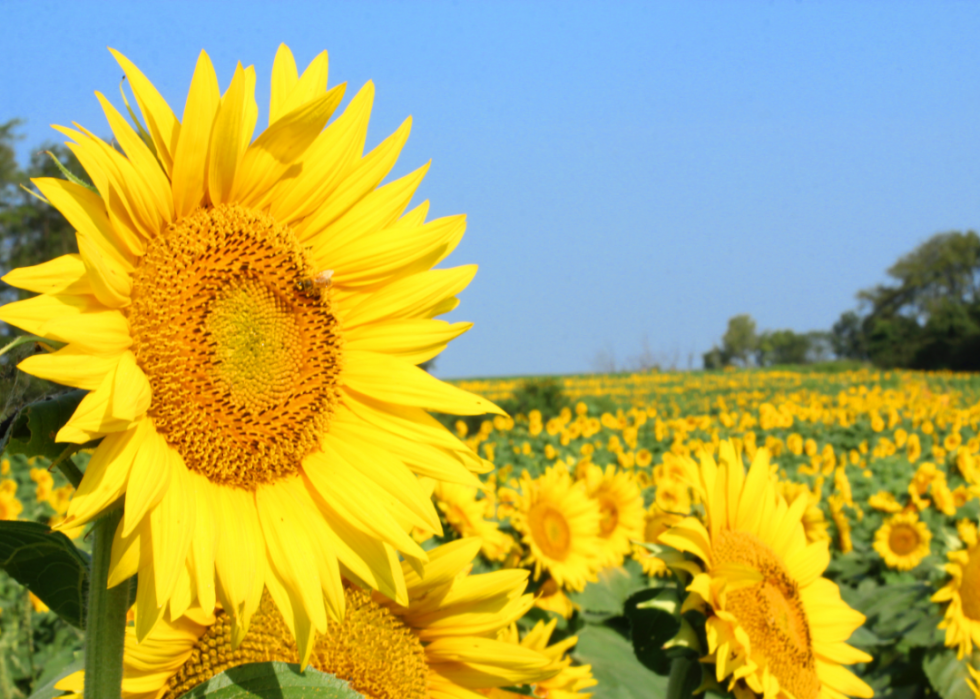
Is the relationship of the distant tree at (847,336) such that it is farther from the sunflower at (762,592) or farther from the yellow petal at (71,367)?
the yellow petal at (71,367)

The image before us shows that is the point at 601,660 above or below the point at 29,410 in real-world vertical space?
below

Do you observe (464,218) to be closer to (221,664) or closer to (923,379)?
(221,664)

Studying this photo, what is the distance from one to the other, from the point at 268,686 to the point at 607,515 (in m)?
4.62

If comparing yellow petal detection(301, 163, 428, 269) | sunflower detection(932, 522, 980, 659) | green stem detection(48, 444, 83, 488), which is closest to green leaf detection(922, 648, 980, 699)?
sunflower detection(932, 522, 980, 659)

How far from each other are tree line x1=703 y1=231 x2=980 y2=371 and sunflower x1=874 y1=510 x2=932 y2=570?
58.8 m

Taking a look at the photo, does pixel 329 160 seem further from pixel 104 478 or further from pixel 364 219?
pixel 104 478

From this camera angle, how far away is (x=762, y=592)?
2303 mm

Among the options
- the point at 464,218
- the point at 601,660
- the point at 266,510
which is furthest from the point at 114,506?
the point at 601,660

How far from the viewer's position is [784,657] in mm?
2260

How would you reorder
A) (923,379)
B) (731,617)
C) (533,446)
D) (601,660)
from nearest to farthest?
(731,617)
(601,660)
(533,446)
(923,379)

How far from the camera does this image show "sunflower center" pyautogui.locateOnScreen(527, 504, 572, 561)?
4527mm

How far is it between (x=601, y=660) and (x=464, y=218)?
3.06 m

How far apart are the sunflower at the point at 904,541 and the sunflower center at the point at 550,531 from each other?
4.85 m

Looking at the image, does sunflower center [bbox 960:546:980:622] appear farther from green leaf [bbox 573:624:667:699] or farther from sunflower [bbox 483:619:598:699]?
sunflower [bbox 483:619:598:699]
